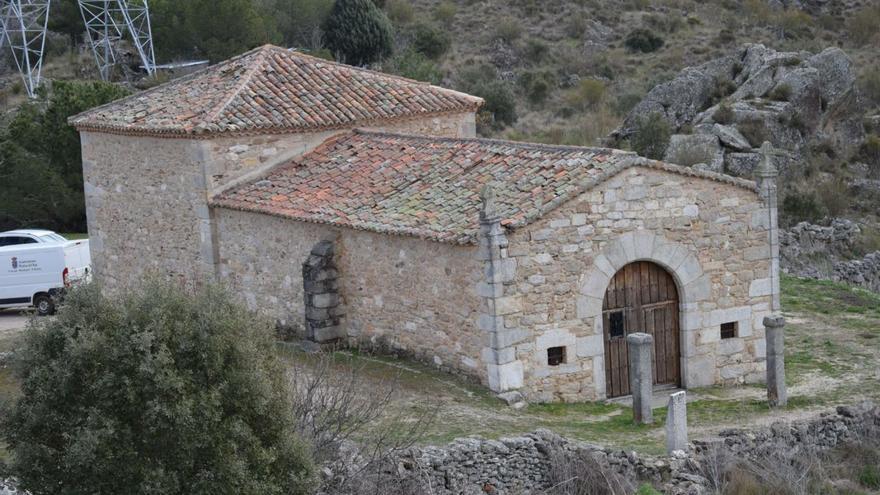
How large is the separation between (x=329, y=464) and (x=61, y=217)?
69.2 ft

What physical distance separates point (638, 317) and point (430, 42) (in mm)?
33063

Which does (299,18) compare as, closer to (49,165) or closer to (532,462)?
(49,165)

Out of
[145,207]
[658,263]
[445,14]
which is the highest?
[445,14]

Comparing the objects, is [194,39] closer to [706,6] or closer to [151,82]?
[151,82]

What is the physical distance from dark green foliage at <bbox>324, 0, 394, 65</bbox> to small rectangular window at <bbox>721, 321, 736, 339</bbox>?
29878mm

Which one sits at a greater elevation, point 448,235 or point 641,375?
point 448,235

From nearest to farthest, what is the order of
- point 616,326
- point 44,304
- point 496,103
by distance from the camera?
point 616,326, point 44,304, point 496,103

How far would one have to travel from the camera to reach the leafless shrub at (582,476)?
516 inches

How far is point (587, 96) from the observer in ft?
140

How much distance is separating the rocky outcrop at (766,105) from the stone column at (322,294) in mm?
15046

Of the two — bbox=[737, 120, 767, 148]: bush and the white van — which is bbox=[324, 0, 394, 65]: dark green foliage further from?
the white van

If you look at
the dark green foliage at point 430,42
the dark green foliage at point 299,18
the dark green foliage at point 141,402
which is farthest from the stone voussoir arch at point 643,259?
the dark green foliage at point 430,42

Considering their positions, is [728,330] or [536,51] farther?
[536,51]

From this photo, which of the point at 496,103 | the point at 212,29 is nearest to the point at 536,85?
the point at 496,103
